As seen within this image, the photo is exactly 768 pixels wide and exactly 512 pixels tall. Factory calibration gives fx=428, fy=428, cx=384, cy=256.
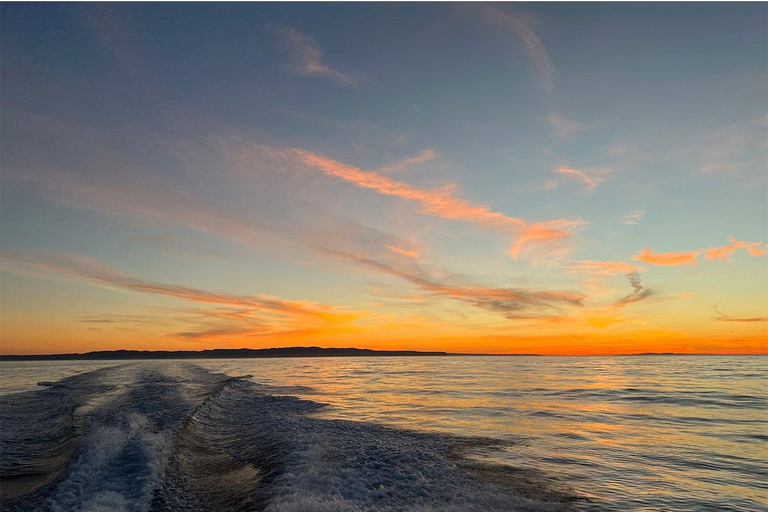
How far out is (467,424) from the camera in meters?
24.6

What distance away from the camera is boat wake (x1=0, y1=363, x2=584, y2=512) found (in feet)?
37.5

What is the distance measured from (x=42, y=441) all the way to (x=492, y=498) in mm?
19798

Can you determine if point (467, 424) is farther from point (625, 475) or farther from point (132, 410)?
point (132, 410)

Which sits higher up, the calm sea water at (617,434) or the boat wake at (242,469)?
the boat wake at (242,469)

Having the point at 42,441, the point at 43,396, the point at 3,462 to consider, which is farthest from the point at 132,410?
the point at 43,396

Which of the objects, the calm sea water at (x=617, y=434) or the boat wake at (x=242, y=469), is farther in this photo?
the calm sea water at (x=617, y=434)

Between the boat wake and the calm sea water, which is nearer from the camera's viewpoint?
the boat wake

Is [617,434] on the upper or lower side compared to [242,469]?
lower

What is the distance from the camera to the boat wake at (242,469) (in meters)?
11.4

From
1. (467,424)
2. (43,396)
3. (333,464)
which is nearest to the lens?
(333,464)

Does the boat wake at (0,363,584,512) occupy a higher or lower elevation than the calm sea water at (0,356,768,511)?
higher

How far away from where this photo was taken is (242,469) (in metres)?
15.0

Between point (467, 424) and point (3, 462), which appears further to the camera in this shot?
point (467, 424)

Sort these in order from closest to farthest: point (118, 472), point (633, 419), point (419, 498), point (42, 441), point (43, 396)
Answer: point (419, 498)
point (118, 472)
point (42, 441)
point (633, 419)
point (43, 396)
